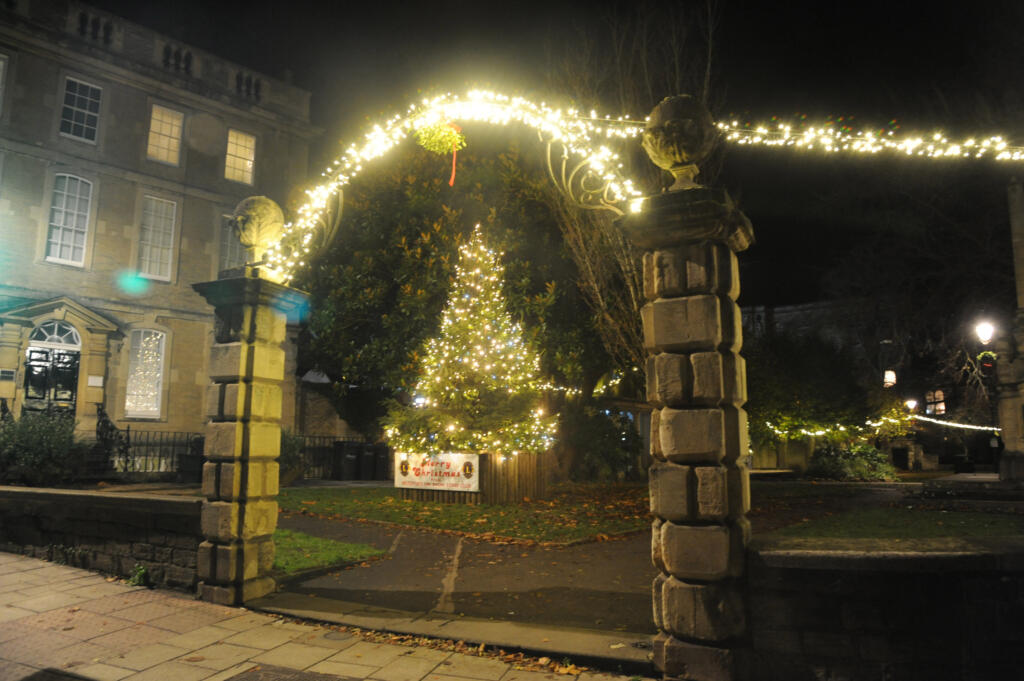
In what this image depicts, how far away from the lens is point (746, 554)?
4.44 metres

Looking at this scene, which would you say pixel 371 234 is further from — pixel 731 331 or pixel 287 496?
pixel 731 331

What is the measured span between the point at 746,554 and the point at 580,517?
24.4 feet

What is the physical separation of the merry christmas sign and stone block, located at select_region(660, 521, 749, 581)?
29.3 feet

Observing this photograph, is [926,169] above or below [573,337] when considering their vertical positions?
above

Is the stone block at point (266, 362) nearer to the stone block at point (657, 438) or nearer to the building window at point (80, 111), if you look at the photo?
the stone block at point (657, 438)

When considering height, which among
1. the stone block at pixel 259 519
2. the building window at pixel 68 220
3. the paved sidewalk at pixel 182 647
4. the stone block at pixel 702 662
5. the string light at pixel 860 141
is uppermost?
the building window at pixel 68 220

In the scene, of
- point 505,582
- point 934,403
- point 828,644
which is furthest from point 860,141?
point 934,403

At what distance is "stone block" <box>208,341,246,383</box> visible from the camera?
21.8 feet

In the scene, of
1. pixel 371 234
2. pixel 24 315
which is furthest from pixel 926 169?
pixel 24 315

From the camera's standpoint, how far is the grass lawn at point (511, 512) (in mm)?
10289

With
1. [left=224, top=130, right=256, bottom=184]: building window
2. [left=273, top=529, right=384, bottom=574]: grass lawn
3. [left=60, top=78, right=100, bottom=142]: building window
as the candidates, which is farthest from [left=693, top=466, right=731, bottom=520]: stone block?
[left=224, top=130, right=256, bottom=184]: building window

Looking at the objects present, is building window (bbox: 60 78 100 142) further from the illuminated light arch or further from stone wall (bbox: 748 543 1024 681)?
stone wall (bbox: 748 543 1024 681)

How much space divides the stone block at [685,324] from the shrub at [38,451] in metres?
A: 14.1

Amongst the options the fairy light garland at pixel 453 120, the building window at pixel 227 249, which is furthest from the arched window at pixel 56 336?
the fairy light garland at pixel 453 120
